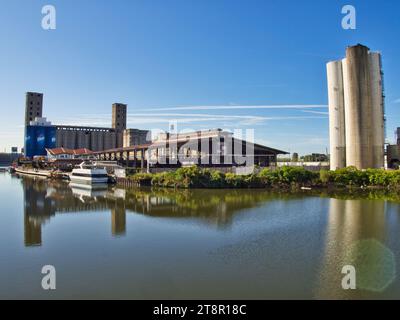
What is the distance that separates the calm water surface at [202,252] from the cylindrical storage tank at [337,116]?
23.5m

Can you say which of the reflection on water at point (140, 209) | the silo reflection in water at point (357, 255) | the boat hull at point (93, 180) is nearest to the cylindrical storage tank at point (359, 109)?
the reflection on water at point (140, 209)

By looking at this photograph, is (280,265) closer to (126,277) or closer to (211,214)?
(126,277)

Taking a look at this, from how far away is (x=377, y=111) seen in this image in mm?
40094

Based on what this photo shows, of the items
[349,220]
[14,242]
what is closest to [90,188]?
[14,242]

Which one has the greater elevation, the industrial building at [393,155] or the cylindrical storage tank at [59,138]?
the cylindrical storage tank at [59,138]

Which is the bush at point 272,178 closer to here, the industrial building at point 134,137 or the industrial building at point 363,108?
the industrial building at point 363,108

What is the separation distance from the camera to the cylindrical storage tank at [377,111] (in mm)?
39681

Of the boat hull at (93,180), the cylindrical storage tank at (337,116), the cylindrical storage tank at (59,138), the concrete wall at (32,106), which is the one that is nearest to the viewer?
the boat hull at (93,180)

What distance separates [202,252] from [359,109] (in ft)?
118

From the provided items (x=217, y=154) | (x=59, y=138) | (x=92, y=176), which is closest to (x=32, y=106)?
(x=59, y=138)

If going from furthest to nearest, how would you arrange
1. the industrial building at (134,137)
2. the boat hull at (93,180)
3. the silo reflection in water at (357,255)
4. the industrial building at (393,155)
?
the industrial building at (134,137), the industrial building at (393,155), the boat hull at (93,180), the silo reflection in water at (357,255)
